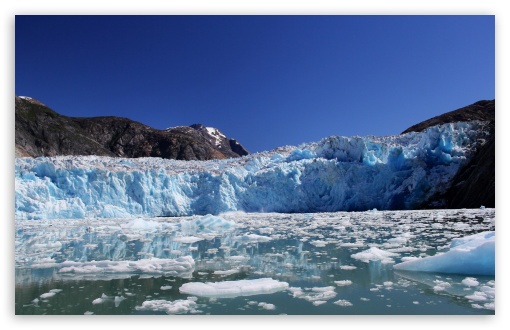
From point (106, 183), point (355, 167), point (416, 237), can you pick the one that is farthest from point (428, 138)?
point (106, 183)

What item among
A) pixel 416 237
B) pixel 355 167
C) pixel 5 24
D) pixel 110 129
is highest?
pixel 110 129

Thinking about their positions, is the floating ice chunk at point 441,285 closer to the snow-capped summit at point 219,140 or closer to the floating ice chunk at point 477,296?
the floating ice chunk at point 477,296

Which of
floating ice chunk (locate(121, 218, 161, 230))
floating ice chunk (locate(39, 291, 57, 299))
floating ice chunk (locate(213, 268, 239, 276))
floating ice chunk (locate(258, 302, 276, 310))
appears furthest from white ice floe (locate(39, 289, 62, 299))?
floating ice chunk (locate(121, 218, 161, 230))

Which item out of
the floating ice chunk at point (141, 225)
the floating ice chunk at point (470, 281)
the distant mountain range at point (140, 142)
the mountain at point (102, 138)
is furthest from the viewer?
the mountain at point (102, 138)

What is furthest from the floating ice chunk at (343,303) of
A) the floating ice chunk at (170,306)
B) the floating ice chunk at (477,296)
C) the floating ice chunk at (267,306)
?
the floating ice chunk at (170,306)

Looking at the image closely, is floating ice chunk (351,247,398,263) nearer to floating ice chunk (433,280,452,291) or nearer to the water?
the water
